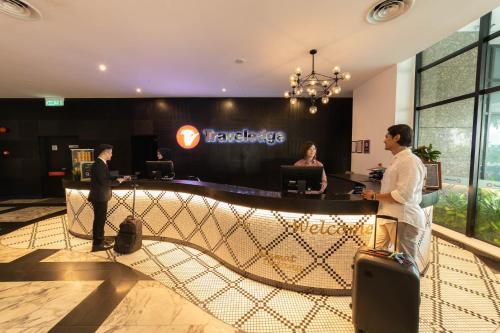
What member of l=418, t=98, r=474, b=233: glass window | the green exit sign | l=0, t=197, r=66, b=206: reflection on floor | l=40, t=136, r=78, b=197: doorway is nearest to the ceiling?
l=418, t=98, r=474, b=233: glass window

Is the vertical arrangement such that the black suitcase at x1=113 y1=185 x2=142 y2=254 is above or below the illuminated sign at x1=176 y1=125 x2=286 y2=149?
below

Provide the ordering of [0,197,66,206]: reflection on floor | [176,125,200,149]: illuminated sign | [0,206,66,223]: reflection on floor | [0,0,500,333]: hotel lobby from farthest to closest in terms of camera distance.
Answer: [176,125,200,149]: illuminated sign → [0,197,66,206]: reflection on floor → [0,206,66,223]: reflection on floor → [0,0,500,333]: hotel lobby

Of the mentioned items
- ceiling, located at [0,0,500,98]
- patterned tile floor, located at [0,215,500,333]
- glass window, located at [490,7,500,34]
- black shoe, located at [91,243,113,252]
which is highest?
glass window, located at [490,7,500,34]

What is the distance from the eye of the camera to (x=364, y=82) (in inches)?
227

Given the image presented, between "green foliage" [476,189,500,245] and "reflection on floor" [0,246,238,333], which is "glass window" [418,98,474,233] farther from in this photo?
"reflection on floor" [0,246,238,333]

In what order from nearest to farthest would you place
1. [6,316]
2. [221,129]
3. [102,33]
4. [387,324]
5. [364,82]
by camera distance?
[387,324]
[6,316]
[102,33]
[364,82]
[221,129]

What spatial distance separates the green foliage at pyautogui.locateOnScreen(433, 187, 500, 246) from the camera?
3508 mm

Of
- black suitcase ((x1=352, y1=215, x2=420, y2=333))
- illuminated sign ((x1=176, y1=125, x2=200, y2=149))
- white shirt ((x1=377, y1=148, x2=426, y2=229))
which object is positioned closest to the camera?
black suitcase ((x1=352, y1=215, x2=420, y2=333))

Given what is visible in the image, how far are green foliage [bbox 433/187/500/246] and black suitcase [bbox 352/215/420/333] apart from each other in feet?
10.6

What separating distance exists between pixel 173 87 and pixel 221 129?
1.98 meters

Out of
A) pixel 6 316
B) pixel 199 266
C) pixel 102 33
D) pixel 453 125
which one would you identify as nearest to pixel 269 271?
pixel 199 266

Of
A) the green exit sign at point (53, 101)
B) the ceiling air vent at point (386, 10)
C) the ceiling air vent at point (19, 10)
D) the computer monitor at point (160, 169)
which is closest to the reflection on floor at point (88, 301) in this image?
the computer monitor at point (160, 169)

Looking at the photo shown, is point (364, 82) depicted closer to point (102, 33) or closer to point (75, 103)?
point (102, 33)

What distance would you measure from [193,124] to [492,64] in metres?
7.11
